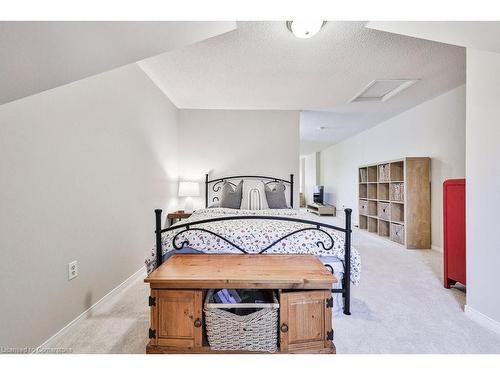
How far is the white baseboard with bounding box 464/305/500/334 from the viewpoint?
1655mm

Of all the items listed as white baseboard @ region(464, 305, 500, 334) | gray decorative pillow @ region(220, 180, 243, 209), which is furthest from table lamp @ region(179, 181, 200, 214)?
white baseboard @ region(464, 305, 500, 334)

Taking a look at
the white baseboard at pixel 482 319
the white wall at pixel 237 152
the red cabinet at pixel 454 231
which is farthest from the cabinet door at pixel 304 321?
the white wall at pixel 237 152

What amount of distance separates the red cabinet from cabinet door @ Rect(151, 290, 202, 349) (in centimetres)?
241

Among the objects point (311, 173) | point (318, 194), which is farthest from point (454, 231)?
point (311, 173)

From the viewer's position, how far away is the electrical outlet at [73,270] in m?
1.66

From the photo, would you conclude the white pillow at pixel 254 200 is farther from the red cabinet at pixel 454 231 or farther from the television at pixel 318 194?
the television at pixel 318 194

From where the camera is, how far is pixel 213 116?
4.01 m

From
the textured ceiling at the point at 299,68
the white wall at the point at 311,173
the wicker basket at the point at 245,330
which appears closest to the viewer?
the wicker basket at the point at 245,330

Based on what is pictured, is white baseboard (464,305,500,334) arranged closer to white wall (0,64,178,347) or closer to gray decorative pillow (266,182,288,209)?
gray decorative pillow (266,182,288,209)

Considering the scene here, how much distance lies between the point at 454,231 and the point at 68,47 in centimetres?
319

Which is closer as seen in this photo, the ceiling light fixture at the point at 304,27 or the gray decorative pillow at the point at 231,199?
the ceiling light fixture at the point at 304,27

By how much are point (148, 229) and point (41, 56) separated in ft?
7.28

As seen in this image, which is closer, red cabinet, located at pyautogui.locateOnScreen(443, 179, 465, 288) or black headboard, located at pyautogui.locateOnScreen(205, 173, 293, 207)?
red cabinet, located at pyautogui.locateOnScreen(443, 179, 465, 288)

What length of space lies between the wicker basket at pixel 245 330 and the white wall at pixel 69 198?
1.04 metres
